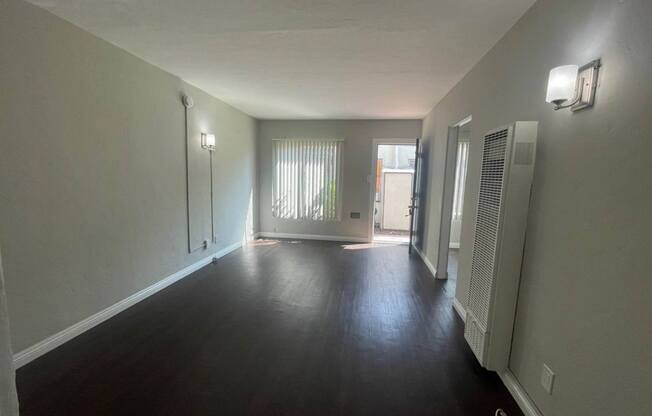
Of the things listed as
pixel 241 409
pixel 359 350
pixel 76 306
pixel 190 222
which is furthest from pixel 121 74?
pixel 359 350

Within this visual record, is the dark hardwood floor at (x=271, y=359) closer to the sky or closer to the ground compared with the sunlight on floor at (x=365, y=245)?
closer to the ground

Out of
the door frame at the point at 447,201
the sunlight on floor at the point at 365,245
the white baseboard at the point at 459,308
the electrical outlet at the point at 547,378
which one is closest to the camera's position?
the electrical outlet at the point at 547,378

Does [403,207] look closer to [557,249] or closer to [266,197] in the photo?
[266,197]

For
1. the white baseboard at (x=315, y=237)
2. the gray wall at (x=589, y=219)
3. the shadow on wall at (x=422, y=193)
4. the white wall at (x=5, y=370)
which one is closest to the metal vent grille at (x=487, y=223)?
the gray wall at (x=589, y=219)

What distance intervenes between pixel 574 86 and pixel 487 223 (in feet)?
2.85

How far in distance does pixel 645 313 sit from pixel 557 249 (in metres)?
0.48

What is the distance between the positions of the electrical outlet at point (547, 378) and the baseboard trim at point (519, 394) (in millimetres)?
175

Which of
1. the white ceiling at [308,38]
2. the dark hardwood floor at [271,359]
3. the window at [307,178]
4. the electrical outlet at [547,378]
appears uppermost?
the white ceiling at [308,38]

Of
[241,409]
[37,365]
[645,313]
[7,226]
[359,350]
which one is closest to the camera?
[645,313]

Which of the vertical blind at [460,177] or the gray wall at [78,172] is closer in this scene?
the gray wall at [78,172]

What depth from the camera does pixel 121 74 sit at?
2.50 metres

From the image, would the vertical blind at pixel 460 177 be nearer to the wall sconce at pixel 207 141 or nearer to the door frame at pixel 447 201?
the door frame at pixel 447 201

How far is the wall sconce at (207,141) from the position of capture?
3783mm

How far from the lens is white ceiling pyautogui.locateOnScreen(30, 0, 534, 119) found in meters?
1.80
